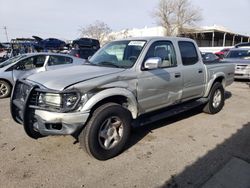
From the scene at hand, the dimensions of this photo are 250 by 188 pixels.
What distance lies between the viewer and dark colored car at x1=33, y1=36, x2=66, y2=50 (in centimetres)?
1875

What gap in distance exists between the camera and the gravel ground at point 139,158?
132 inches

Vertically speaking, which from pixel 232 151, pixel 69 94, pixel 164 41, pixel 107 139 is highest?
pixel 164 41

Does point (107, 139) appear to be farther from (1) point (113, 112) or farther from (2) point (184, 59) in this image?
(2) point (184, 59)

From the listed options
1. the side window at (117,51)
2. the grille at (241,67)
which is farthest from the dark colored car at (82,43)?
the side window at (117,51)

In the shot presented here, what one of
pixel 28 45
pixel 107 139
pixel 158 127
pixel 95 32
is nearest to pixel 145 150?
pixel 107 139

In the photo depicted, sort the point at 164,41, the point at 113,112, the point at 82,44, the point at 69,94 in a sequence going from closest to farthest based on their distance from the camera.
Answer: the point at 69,94
the point at 113,112
the point at 164,41
the point at 82,44

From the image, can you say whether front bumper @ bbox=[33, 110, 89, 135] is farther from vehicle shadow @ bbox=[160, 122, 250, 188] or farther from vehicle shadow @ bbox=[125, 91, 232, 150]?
vehicle shadow @ bbox=[160, 122, 250, 188]

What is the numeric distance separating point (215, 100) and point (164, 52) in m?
2.35

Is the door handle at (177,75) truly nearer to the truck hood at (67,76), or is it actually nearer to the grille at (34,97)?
the truck hood at (67,76)

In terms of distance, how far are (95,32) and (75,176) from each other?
1993 inches

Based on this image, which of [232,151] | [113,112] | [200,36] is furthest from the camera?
[200,36]

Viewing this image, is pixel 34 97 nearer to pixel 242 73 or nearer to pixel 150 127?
pixel 150 127

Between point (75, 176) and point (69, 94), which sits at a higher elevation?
point (69, 94)

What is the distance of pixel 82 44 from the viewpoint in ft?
60.5
